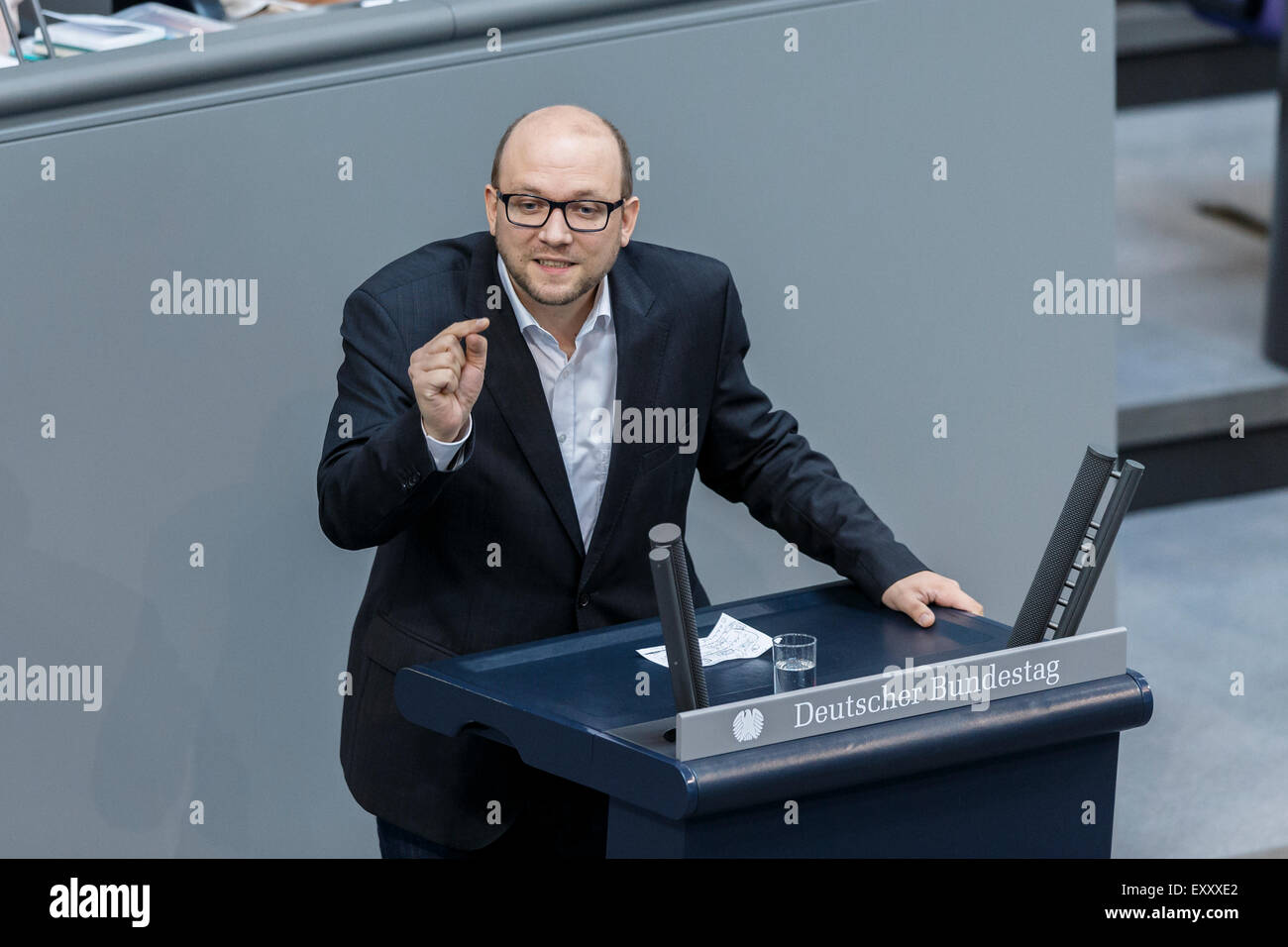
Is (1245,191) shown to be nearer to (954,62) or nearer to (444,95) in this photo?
(954,62)

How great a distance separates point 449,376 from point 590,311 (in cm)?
45

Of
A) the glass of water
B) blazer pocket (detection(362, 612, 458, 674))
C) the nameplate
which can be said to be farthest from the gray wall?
the nameplate

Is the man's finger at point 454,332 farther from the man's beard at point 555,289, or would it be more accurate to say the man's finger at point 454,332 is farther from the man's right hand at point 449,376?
the man's beard at point 555,289

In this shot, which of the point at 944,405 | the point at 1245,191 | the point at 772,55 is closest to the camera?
the point at 772,55

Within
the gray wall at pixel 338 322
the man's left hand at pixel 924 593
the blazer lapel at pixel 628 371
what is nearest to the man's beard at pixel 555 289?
the blazer lapel at pixel 628 371

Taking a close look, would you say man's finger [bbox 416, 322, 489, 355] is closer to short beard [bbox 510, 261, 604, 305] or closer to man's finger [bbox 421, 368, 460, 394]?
man's finger [bbox 421, 368, 460, 394]

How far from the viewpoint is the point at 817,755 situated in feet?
7.58

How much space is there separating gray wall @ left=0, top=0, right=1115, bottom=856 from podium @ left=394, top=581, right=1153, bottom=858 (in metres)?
0.90

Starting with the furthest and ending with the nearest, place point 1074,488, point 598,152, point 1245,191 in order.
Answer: point 1245,191
point 598,152
point 1074,488

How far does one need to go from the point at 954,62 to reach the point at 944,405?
66cm

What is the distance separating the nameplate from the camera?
89.0 inches

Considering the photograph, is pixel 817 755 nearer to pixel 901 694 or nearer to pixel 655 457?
pixel 901 694
